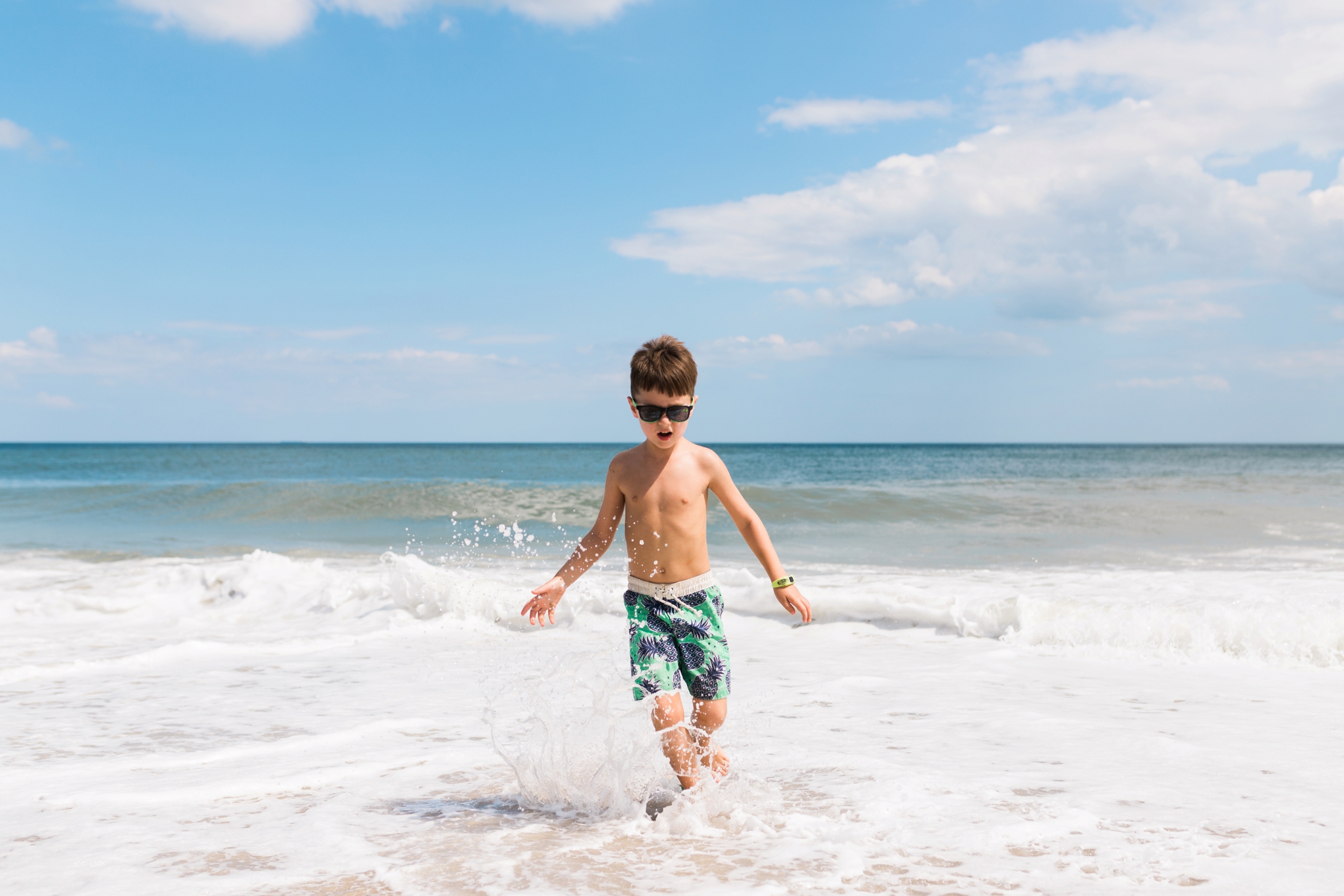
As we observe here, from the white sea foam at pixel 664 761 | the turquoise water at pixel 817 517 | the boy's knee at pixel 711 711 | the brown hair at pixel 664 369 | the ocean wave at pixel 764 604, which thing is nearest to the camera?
the white sea foam at pixel 664 761

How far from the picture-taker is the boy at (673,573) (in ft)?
9.60

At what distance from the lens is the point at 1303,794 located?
3.20m

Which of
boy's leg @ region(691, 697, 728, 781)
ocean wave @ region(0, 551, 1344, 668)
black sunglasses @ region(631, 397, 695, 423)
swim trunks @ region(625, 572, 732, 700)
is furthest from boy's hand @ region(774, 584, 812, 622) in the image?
ocean wave @ region(0, 551, 1344, 668)

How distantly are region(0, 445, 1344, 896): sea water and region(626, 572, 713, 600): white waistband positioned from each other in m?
0.44

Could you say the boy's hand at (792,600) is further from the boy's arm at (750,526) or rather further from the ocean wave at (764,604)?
the ocean wave at (764,604)

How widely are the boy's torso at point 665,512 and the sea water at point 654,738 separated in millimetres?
539

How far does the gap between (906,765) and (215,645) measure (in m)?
4.96

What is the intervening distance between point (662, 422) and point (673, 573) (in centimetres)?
53

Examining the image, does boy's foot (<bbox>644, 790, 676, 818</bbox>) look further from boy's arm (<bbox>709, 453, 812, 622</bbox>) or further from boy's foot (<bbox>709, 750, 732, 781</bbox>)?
boy's arm (<bbox>709, 453, 812, 622</bbox>)

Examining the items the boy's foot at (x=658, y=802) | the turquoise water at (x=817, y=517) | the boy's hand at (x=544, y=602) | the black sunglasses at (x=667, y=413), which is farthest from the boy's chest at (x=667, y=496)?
the turquoise water at (x=817, y=517)

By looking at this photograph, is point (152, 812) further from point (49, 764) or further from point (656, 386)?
point (656, 386)

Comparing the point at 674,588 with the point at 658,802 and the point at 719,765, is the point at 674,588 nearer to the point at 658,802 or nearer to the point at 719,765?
the point at 719,765

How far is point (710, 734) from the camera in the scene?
10.1 feet

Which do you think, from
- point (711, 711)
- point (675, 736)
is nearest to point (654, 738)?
point (675, 736)
